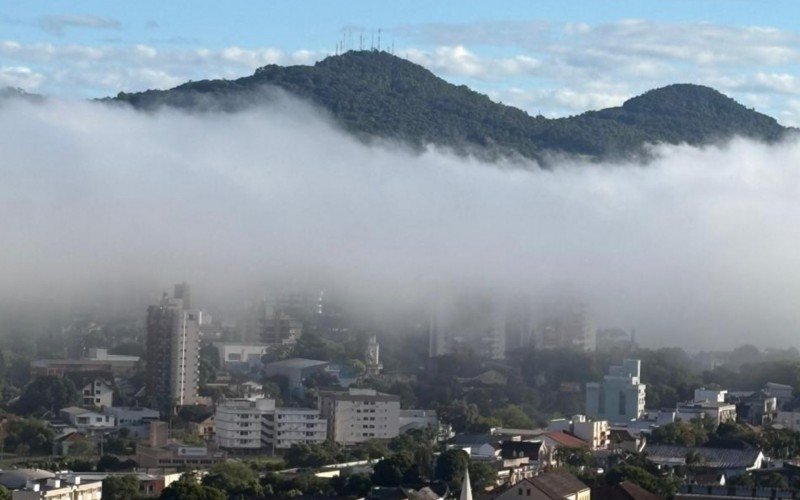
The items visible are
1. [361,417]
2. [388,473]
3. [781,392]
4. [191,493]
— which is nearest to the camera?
[191,493]

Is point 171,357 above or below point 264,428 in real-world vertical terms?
above

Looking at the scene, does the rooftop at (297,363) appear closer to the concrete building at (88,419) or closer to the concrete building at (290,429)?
the concrete building at (88,419)

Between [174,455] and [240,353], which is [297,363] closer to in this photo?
[240,353]

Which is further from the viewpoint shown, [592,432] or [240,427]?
[240,427]

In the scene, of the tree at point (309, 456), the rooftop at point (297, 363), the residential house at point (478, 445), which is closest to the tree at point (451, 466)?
the residential house at point (478, 445)

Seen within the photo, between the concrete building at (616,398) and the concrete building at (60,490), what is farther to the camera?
the concrete building at (616,398)

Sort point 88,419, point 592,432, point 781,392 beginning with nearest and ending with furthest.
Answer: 1. point 592,432
2. point 88,419
3. point 781,392

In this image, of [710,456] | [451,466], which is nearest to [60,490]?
[451,466]

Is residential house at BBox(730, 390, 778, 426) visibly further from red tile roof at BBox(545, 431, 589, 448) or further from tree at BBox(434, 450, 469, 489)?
tree at BBox(434, 450, 469, 489)
